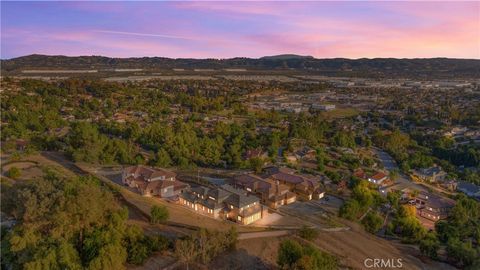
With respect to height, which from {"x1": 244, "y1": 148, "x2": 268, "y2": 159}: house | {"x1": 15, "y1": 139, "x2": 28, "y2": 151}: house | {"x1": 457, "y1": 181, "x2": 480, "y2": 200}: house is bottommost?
{"x1": 457, "y1": 181, "x2": 480, "y2": 200}: house

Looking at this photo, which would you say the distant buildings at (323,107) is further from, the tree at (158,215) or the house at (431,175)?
the tree at (158,215)

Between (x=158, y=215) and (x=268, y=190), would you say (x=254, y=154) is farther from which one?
(x=158, y=215)

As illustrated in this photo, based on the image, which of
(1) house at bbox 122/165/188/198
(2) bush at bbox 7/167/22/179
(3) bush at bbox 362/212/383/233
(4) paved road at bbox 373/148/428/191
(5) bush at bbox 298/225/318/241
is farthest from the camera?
(4) paved road at bbox 373/148/428/191

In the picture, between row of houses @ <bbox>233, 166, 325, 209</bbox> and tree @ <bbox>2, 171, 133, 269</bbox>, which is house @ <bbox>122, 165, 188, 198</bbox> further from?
tree @ <bbox>2, 171, 133, 269</bbox>

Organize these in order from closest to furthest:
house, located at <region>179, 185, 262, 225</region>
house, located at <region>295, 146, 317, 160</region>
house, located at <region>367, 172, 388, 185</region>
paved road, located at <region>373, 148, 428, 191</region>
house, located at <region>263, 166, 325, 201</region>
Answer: house, located at <region>179, 185, 262, 225</region> → house, located at <region>263, 166, 325, 201</region> → house, located at <region>367, 172, 388, 185</region> → paved road, located at <region>373, 148, 428, 191</region> → house, located at <region>295, 146, 317, 160</region>

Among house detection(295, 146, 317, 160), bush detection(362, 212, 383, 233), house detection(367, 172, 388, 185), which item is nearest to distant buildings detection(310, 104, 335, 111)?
house detection(295, 146, 317, 160)

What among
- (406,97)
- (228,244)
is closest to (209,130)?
(228,244)
